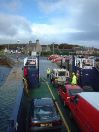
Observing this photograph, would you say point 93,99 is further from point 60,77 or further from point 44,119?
point 60,77

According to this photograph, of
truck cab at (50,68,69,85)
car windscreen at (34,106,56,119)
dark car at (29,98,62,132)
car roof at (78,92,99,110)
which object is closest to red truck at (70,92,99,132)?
car roof at (78,92,99,110)

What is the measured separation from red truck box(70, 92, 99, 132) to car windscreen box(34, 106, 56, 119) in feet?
4.28

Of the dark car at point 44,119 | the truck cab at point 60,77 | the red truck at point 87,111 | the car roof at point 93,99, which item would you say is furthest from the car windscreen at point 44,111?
the truck cab at point 60,77

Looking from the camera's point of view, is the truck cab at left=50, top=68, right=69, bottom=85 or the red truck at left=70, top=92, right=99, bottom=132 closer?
the red truck at left=70, top=92, right=99, bottom=132

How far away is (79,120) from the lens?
51.9 ft

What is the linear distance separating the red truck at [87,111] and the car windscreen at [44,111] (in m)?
1.30

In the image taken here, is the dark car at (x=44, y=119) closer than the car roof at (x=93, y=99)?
No

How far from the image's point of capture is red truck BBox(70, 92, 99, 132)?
1252cm

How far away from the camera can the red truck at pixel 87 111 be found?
41.1 feet

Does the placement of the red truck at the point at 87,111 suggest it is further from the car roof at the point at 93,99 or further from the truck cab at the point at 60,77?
the truck cab at the point at 60,77

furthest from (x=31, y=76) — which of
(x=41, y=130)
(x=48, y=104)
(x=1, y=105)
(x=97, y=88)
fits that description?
(x=41, y=130)

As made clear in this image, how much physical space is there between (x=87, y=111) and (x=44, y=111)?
3.14 metres

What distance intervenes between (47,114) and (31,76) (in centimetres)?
1616

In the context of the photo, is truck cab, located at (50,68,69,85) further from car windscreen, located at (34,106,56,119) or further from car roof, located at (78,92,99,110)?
car roof, located at (78,92,99,110)
